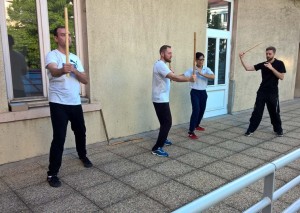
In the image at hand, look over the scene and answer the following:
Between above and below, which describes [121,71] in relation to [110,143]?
above

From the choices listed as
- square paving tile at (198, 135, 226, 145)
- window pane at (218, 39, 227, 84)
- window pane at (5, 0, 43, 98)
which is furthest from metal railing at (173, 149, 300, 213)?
window pane at (218, 39, 227, 84)

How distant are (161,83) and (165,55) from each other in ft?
1.40

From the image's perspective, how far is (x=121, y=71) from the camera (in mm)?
4895

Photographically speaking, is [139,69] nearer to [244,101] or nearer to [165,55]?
[165,55]

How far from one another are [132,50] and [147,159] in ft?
6.86

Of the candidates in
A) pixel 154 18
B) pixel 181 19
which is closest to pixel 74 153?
pixel 154 18

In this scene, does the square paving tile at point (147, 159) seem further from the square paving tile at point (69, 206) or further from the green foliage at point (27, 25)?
the green foliage at point (27, 25)

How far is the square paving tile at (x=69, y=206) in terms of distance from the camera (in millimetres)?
2697

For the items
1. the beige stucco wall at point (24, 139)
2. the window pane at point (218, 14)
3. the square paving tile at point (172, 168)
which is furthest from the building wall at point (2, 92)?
the window pane at point (218, 14)

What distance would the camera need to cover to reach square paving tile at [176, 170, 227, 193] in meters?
3.19

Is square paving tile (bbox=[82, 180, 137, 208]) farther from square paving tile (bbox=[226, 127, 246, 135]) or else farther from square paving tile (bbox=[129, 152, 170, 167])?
square paving tile (bbox=[226, 127, 246, 135])

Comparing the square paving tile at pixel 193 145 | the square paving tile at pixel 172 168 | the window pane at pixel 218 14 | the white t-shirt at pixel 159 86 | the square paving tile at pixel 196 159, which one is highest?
the window pane at pixel 218 14

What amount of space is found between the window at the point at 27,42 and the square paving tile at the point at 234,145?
313 cm

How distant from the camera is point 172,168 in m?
3.75
